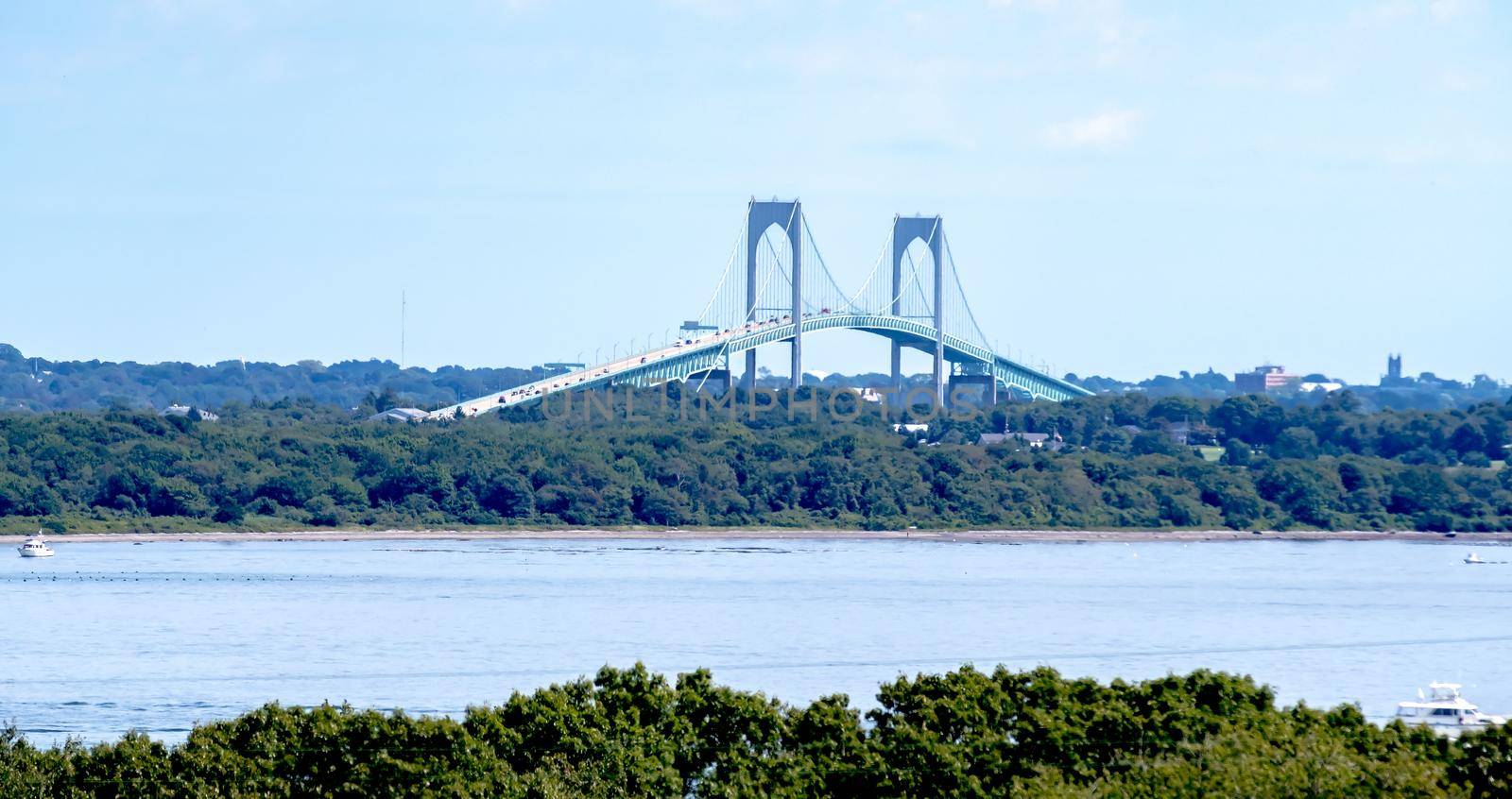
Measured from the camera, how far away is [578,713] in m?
13.6

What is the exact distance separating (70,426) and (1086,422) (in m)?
31.3

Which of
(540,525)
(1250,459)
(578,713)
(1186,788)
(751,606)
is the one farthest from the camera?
(1250,459)

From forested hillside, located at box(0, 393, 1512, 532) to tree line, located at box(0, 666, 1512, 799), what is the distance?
131 ft

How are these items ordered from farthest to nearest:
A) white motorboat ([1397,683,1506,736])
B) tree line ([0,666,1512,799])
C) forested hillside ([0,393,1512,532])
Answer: forested hillside ([0,393,1512,532])
white motorboat ([1397,683,1506,736])
tree line ([0,666,1512,799])

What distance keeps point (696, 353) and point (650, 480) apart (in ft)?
15.3

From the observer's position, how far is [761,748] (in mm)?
13703

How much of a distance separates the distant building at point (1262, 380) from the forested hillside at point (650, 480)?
5419 centimetres

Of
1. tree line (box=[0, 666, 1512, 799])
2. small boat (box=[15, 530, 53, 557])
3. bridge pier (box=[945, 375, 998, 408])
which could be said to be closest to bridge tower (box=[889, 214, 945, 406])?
bridge pier (box=[945, 375, 998, 408])

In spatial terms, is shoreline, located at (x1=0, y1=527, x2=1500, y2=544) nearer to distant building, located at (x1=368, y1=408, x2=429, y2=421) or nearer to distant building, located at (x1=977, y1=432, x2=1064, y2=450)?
distant building, located at (x1=977, y1=432, x2=1064, y2=450)

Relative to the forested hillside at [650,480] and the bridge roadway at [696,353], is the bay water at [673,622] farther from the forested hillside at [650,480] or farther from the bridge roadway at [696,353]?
the bridge roadway at [696,353]

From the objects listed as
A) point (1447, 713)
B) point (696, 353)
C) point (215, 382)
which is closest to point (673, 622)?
point (1447, 713)

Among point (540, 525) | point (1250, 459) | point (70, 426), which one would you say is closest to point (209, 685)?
point (540, 525)

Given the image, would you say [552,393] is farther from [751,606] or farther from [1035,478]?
[751,606]

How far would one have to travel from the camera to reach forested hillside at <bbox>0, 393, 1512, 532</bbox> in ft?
178
